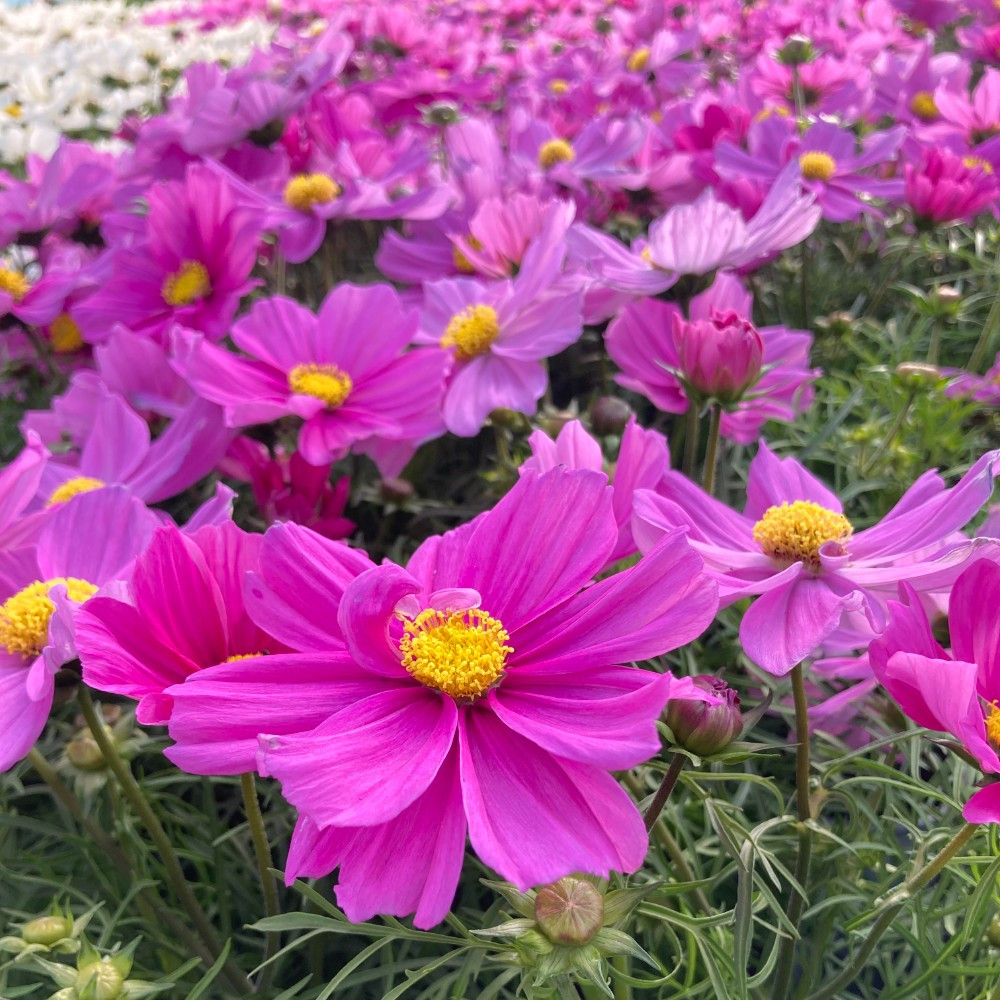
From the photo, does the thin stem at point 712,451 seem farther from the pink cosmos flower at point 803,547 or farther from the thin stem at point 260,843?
the thin stem at point 260,843

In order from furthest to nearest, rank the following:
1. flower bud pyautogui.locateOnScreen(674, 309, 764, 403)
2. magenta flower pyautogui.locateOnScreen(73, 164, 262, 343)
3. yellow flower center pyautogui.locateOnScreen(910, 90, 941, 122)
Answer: yellow flower center pyautogui.locateOnScreen(910, 90, 941, 122) < magenta flower pyautogui.locateOnScreen(73, 164, 262, 343) < flower bud pyautogui.locateOnScreen(674, 309, 764, 403)

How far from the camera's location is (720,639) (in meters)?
0.79

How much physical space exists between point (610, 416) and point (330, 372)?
0.25 m

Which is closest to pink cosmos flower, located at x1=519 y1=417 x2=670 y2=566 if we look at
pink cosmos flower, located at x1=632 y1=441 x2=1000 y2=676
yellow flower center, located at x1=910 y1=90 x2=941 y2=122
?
pink cosmos flower, located at x1=632 y1=441 x2=1000 y2=676

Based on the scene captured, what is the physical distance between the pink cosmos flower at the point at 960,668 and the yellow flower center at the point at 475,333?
0.46 meters

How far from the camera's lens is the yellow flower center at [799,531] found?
521 mm

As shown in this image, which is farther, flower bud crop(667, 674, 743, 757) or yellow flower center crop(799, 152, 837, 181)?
yellow flower center crop(799, 152, 837, 181)

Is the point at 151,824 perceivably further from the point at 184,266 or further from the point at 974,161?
the point at 974,161

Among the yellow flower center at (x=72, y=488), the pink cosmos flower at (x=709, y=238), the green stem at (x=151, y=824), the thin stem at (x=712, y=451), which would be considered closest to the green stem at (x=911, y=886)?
the thin stem at (x=712, y=451)

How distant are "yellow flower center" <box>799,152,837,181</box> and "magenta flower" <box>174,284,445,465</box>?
60 cm

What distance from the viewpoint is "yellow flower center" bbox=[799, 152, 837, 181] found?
1.11 metres

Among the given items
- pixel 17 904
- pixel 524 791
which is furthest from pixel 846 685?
pixel 17 904

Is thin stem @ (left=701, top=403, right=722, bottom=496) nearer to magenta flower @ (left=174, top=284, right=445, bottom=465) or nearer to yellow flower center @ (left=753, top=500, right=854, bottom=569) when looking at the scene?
yellow flower center @ (left=753, top=500, right=854, bottom=569)

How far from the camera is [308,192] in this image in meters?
1.08
